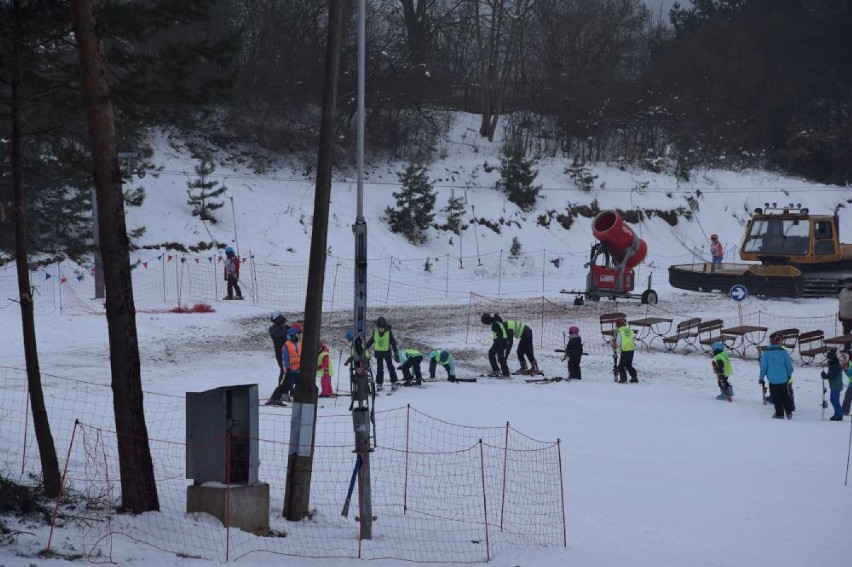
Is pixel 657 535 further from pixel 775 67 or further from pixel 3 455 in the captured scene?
pixel 775 67

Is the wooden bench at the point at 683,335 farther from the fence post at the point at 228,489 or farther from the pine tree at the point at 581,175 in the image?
the pine tree at the point at 581,175

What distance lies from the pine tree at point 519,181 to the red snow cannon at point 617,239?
40.4 feet

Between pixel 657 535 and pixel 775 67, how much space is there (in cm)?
4738

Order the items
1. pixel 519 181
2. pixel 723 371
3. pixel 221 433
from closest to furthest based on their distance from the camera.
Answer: pixel 221 433
pixel 723 371
pixel 519 181

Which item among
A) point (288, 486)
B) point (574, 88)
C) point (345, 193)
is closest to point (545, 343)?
point (288, 486)

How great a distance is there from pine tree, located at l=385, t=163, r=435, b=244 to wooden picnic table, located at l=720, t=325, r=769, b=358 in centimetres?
1461

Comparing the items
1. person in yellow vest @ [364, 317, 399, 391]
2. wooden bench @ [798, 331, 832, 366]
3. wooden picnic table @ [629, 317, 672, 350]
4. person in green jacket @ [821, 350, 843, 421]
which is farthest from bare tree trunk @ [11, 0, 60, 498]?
wooden bench @ [798, 331, 832, 366]

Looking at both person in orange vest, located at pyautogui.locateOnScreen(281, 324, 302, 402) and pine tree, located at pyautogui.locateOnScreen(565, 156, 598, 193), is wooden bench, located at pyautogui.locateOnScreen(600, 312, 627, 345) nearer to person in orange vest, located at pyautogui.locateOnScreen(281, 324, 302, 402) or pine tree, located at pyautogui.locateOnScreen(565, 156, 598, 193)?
person in orange vest, located at pyautogui.locateOnScreen(281, 324, 302, 402)

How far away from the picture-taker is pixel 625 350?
18859 millimetres

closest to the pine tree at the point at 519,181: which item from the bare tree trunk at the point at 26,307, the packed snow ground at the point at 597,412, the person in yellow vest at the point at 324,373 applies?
the packed snow ground at the point at 597,412

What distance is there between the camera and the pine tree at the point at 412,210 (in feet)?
118

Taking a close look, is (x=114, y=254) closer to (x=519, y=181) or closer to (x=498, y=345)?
(x=498, y=345)

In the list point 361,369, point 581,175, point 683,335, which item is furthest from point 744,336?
point 581,175

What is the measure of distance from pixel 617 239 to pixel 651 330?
3563mm
